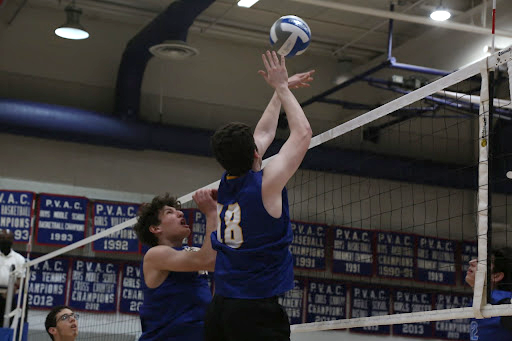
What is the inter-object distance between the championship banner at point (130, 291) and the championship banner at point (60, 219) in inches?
42.7

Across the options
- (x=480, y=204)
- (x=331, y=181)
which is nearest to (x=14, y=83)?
(x=331, y=181)

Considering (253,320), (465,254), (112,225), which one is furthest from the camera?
(465,254)

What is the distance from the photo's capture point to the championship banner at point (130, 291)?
1452cm

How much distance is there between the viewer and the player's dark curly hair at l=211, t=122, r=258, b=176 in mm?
3852

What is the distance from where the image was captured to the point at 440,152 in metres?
17.6

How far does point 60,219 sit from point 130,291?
186cm

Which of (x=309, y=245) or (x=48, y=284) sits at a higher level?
(x=309, y=245)

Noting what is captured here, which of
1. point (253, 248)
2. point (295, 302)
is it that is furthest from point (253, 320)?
point (295, 302)

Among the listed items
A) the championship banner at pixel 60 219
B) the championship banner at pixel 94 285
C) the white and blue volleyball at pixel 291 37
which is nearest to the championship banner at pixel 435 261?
the championship banner at pixel 94 285

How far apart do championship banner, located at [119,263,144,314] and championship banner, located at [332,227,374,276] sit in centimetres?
401

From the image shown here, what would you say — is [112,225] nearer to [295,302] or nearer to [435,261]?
[295,302]

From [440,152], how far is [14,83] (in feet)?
30.3

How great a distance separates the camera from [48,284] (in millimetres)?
14188

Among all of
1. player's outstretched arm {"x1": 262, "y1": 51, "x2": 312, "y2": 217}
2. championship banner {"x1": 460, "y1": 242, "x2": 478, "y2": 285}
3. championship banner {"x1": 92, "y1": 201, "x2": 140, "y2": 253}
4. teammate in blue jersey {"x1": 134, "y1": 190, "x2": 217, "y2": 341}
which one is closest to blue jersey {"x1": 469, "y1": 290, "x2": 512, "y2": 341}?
teammate in blue jersey {"x1": 134, "y1": 190, "x2": 217, "y2": 341}
